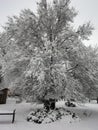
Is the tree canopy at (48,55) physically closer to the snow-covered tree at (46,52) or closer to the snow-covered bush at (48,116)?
the snow-covered tree at (46,52)

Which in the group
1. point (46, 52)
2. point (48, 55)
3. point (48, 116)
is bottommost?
point (48, 116)

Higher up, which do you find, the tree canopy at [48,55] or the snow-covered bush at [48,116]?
the tree canopy at [48,55]

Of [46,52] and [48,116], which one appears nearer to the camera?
[48,116]

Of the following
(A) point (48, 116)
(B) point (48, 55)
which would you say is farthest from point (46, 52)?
(A) point (48, 116)

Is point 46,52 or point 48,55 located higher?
point 46,52

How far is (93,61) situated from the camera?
16328 mm

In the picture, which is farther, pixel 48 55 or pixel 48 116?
pixel 48 55

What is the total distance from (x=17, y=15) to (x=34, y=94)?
8.08 m

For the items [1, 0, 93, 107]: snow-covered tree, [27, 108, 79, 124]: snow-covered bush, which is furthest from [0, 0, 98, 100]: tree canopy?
[27, 108, 79, 124]: snow-covered bush

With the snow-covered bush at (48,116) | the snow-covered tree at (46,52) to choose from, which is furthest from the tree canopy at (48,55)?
the snow-covered bush at (48,116)

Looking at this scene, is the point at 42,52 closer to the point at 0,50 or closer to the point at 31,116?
the point at 31,116

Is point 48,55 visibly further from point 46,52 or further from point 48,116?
point 48,116

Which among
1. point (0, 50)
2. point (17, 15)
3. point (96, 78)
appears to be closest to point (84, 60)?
point (96, 78)

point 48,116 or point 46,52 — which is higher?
point 46,52
